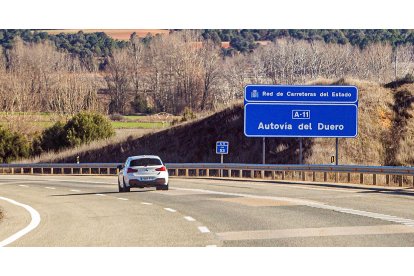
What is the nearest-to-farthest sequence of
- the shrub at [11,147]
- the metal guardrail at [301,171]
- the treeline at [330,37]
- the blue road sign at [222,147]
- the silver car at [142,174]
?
the silver car at [142,174], the metal guardrail at [301,171], the blue road sign at [222,147], the shrub at [11,147], the treeline at [330,37]

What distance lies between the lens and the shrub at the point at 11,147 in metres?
84.5

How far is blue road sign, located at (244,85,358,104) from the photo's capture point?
48.8m

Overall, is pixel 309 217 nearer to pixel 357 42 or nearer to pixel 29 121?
pixel 29 121

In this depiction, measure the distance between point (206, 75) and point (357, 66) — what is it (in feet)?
72.1

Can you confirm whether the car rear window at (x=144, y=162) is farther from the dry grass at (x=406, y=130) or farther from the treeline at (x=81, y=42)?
the treeline at (x=81, y=42)

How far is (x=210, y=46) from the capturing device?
522ft

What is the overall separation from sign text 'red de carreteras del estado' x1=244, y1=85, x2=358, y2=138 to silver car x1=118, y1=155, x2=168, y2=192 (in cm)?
1545

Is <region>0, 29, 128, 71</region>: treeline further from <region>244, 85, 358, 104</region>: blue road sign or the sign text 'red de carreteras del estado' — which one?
the sign text 'red de carreteras del estado'

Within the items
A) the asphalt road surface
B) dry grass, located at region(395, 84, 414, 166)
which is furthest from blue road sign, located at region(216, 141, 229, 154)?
the asphalt road surface

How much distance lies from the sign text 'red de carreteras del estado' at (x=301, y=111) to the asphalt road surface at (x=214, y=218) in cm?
1519

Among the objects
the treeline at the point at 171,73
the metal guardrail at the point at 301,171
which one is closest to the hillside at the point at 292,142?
the metal guardrail at the point at 301,171

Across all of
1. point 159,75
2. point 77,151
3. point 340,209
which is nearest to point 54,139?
point 77,151

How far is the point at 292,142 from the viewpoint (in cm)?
6644
